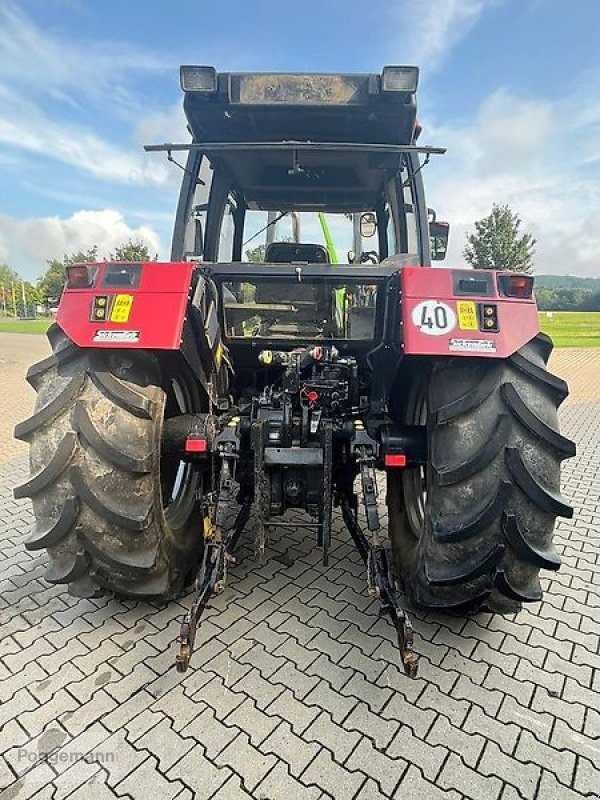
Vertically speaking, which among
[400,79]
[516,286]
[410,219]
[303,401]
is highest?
[400,79]

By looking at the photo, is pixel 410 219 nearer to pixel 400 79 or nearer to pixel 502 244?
pixel 400 79

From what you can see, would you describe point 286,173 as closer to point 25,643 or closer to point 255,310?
point 255,310

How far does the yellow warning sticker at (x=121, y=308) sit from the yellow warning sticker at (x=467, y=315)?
142 centimetres

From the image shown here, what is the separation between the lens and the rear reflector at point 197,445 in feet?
8.74

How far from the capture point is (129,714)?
2.21 meters

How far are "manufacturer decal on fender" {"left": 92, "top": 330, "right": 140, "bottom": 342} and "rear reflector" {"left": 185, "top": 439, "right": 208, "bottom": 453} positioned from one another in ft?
1.99

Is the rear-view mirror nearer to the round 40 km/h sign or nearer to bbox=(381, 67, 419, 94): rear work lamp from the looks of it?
bbox=(381, 67, 419, 94): rear work lamp

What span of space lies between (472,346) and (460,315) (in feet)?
0.49

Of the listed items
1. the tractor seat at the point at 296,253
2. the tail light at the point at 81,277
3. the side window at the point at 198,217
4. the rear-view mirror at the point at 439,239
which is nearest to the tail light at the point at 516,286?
the rear-view mirror at the point at 439,239

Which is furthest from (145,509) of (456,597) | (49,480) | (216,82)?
(216,82)

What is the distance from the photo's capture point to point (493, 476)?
2.26m

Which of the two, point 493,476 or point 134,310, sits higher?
Result: point 134,310

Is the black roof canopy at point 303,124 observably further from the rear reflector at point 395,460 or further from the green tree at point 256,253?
the rear reflector at point 395,460

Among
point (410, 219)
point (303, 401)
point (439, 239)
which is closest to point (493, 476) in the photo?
point (303, 401)
